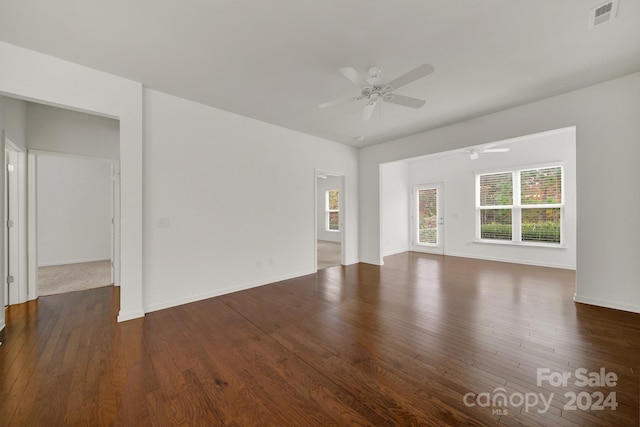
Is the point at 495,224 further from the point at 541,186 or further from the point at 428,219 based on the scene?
the point at 428,219

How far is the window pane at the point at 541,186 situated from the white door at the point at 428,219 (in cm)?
190

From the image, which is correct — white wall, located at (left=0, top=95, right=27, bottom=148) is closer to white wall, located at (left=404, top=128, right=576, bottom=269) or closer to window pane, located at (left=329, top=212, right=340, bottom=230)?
white wall, located at (left=404, top=128, right=576, bottom=269)

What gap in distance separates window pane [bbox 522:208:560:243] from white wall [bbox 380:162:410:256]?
296cm

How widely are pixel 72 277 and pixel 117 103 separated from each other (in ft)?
13.1

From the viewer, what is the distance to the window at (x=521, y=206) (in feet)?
18.0

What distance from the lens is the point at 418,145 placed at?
16.7ft

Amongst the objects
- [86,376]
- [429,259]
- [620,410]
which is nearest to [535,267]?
[429,259]

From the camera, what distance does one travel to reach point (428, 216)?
7.69 meters

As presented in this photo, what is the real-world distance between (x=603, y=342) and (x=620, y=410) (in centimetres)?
110

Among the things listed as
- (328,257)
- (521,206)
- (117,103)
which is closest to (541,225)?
(521,206)

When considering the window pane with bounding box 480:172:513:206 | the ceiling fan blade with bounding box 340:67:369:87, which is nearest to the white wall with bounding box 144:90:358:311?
the ceiling fan blade with bounding box 340:67:369:87

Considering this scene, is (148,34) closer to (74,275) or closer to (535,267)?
(74,275)

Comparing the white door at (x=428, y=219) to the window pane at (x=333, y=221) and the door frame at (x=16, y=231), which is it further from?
the door frame at (x=16, y=231)

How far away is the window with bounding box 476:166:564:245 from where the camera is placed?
550 cm
